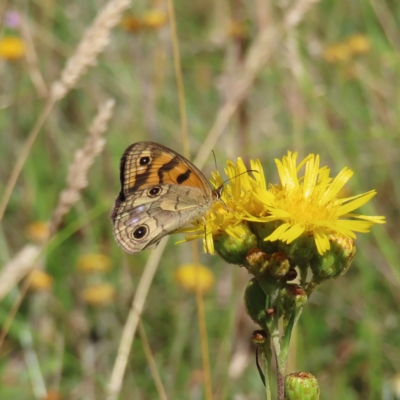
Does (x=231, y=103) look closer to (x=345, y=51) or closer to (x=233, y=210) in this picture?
(x=233, y=210)

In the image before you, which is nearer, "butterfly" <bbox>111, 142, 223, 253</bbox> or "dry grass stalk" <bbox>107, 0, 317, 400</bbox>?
"butterfly" <bbox>111, 142, 223, 253</bbox>

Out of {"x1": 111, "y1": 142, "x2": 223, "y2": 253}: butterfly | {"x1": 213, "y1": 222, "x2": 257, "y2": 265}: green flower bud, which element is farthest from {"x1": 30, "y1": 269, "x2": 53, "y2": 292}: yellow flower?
{"x1": 213, "y1": 222, "x2": 257, "y2": 265}: green flower bud

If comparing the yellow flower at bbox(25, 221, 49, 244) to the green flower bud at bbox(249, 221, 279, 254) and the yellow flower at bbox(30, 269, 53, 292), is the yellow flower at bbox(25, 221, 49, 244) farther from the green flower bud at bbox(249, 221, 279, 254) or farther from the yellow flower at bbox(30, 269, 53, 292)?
the green flower bud at bbox(249, 221, 279, 254)

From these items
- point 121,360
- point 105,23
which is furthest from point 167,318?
point 105,23

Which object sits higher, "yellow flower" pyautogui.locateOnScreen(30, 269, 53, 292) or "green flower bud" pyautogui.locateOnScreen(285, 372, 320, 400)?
"yellow flower" pyautogui.locateOnScreen(30, 269, 53, 292)

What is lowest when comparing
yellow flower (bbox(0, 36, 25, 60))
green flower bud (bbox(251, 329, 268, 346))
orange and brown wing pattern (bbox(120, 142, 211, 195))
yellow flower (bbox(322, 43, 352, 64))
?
green flower bud (bbox(251, 329, 268, 346))

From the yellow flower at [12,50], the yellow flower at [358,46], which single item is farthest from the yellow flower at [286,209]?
the yellow flower at [12,50]
